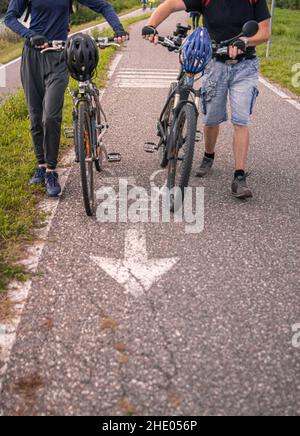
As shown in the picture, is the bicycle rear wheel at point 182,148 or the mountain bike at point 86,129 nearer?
the mountain bike at point 86,129

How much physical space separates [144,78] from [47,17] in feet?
26.4

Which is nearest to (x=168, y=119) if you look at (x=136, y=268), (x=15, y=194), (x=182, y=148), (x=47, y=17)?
(x=182, y=148)

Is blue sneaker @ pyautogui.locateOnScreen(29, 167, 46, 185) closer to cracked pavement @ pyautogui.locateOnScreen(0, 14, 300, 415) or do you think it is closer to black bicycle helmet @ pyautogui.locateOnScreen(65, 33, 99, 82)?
cracked pavement @ pyautogui.locateOnScreen(0, 14, 300, 415)

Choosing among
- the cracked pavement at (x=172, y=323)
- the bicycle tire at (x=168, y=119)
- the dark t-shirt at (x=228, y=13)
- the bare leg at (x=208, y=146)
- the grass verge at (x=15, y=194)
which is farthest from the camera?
the bare leg at (x=208, y=146)

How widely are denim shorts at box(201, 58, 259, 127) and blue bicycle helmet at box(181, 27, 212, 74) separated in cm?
65

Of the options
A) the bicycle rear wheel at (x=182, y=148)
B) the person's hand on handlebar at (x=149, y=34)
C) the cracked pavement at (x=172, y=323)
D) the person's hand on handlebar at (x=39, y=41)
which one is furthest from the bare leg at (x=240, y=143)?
the person's hand on handlebar at (x=39, y=41)

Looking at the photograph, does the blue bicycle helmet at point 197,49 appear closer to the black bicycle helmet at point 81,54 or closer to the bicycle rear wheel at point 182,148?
the bicycle rear wheel at point 182,148

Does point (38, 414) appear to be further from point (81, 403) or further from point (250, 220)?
point (250, 220)

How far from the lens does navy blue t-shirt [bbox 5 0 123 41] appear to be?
167 inches

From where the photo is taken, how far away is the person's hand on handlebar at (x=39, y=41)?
13.1 ft

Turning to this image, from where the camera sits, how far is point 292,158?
6.04 metres

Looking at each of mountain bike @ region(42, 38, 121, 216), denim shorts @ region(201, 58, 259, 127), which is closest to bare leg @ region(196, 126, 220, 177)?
denim shorts @ region(201, 58, 259, 127)

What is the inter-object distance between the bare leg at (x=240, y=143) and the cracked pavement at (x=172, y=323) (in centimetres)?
37
